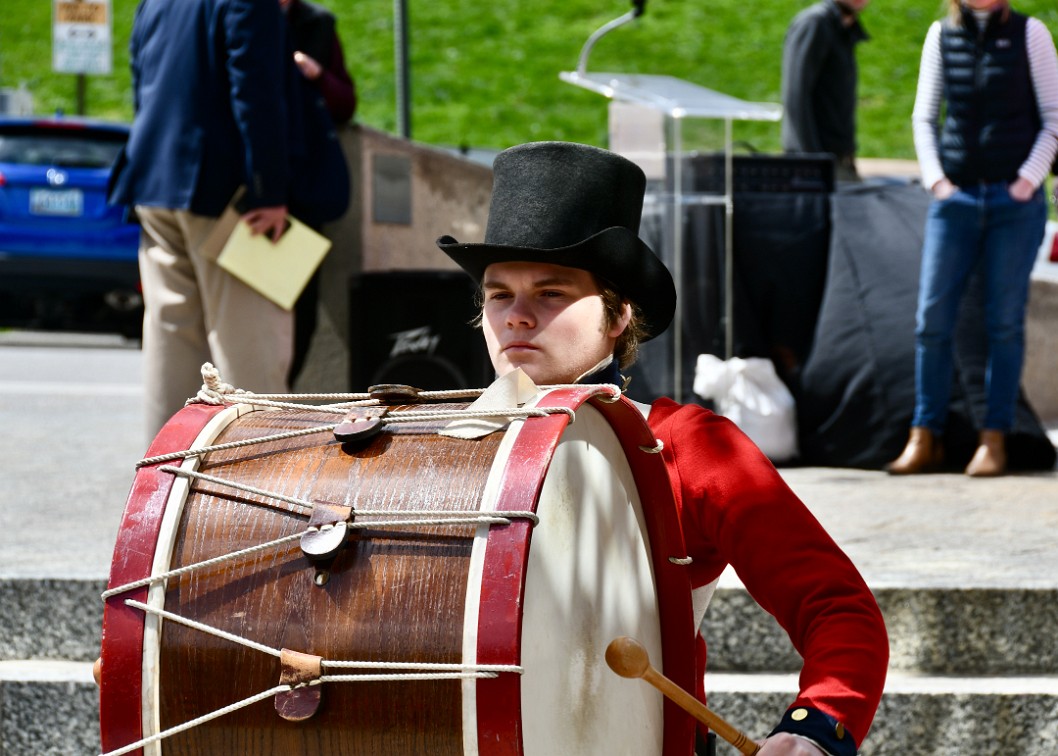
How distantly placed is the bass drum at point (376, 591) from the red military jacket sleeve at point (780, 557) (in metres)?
0.17

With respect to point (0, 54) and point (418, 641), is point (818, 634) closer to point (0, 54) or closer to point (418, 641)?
point (418, 641)

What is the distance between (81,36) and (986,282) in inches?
384

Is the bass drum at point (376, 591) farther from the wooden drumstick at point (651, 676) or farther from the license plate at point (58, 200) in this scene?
the license plate at point (58, 200)

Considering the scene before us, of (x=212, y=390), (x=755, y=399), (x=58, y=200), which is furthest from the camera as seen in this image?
(x=58, y=200)

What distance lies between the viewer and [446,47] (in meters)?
24.7

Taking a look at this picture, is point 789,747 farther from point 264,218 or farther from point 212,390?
point 264,218

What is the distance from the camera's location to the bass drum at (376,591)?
6.24ft

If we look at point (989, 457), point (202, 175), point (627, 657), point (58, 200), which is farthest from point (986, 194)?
point (58, 200)

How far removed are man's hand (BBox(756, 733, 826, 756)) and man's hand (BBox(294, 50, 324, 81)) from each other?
151 inches

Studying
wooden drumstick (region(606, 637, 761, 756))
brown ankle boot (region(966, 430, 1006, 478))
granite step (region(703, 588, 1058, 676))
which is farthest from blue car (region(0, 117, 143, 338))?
wooden drumstick (region(606, 637, 761, 756))

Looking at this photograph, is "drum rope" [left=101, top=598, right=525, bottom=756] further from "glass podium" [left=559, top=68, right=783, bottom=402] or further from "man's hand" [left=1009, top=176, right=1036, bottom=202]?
"glass podium" [left=559, top=68, right=783, bottom=402]

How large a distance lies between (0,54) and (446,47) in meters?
6.96

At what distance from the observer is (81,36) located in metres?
13.3

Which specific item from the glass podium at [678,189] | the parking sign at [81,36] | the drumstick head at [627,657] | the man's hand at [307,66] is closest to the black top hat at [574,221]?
the drumstick head at [627,657]
